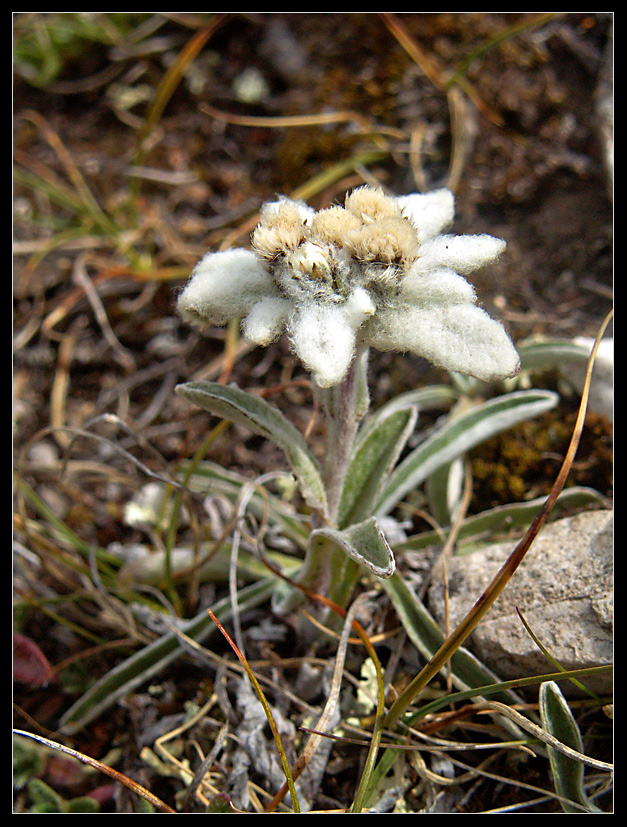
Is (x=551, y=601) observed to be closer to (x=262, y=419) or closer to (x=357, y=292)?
(x=262, y=419)

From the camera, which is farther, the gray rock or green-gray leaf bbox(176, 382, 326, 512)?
the gray rock

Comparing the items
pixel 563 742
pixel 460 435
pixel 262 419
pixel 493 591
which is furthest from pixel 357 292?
pixel 563 742

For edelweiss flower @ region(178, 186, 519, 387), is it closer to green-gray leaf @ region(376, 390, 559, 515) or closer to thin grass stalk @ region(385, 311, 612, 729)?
thin grass stalk @ region(385, 311, 612, 729)

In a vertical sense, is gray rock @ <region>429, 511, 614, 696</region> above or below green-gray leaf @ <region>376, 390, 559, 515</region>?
below

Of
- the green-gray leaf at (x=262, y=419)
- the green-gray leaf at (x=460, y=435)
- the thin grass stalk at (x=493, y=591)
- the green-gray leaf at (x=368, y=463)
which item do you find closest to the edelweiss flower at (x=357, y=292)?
the green-gray leaf at (x=262, y=419)

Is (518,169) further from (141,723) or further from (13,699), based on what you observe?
(13,699)

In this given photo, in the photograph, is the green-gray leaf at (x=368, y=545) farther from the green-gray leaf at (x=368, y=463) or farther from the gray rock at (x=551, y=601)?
the gray rock at (x=551, y=601)

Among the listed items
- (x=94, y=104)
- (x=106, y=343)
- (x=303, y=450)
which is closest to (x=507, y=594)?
(x=303, y=450)

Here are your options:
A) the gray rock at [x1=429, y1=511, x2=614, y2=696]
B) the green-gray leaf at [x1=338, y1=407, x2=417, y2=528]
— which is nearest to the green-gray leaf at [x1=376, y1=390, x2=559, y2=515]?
the green-gray leaf at [x1=338, y1=407, x2=417, y2=528]

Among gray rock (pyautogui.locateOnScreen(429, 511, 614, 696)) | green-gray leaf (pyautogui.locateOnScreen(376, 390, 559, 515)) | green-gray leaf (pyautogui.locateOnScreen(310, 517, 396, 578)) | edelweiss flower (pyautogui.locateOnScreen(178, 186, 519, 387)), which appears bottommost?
gray rock (pyautogui.locateOnScreen(429, 511, 614, 696))
